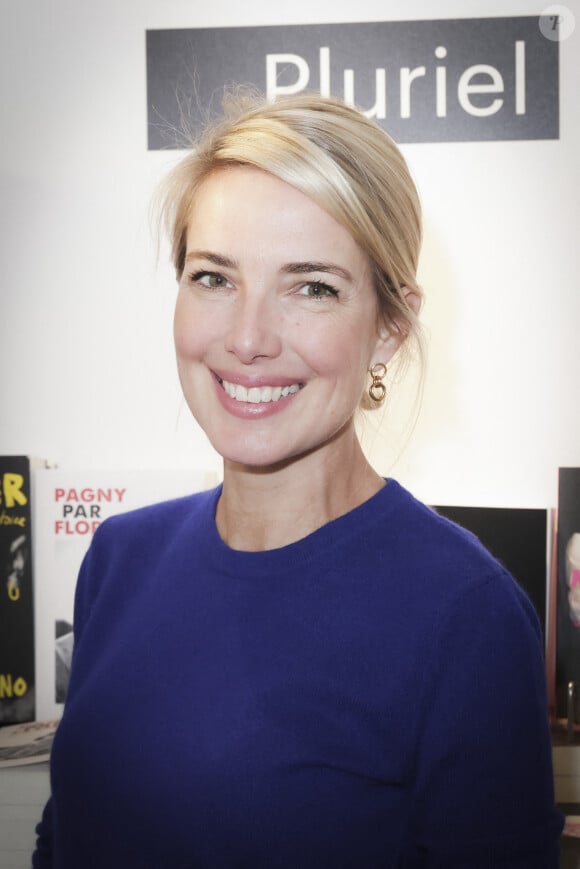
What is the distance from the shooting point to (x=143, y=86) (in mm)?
2051

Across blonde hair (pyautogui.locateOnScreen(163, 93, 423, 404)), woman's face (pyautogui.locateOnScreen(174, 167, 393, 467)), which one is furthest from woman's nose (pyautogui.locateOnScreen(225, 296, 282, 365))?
blonde hair (pyautogui.locateOnScreen(163, 93, 423, 404))

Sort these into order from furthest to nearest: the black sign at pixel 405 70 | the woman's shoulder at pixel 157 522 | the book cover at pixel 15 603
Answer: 1. the book cover at pixel 15 603
2. the black sign at pixel 405 70
3. the woman's shoulder at pixel 157 522

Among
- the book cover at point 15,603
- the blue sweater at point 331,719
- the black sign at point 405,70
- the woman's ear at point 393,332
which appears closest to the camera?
the blue sweater at point 331,719

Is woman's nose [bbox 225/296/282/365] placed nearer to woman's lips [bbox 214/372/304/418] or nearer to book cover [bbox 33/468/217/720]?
woman's lips [bbox 214/372/304/418]

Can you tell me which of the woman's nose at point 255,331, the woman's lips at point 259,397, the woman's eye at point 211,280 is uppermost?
the woman's eye at point 211,280

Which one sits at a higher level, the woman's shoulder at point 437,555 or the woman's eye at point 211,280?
the woman's eye at point 211,280

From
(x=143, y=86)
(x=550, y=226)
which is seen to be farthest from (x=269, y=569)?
(x=143, y=86)

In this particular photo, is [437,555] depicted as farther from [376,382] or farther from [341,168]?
[341,168]

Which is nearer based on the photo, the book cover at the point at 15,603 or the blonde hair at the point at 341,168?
the blonde hair at the point at 341,168

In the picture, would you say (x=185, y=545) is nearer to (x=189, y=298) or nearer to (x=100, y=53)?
(x=189, y=298)

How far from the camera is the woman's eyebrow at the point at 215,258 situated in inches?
A: 44.1

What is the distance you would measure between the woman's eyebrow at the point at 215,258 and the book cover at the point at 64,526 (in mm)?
912

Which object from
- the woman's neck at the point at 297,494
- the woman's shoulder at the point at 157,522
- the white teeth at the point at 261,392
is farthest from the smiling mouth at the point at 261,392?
the woman's shoulder at the point at 157,522

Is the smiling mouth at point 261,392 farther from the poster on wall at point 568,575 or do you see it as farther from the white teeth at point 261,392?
the poster on wall at point 568,575
